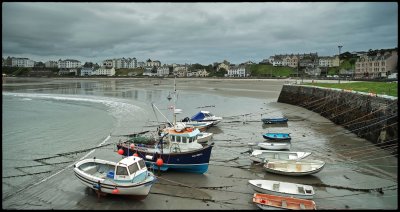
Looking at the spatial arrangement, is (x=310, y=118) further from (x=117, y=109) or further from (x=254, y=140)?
(x=117, y=109)

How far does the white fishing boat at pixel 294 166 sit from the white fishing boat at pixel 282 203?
3.89 meters

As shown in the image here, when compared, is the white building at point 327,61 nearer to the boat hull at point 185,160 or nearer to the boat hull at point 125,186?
the boat hull at point 185,160

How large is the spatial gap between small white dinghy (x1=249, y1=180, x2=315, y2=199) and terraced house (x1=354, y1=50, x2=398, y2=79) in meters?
85.1

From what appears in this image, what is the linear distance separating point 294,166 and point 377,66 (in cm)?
9827

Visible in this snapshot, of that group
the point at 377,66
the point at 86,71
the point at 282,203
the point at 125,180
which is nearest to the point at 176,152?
the point at 125,180

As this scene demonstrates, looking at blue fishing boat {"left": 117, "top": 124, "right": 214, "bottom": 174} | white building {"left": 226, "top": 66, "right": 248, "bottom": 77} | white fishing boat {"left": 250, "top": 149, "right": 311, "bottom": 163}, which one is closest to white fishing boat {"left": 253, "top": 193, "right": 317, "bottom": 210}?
blue fishing boat {"left": 117, "top": 124, "right": 214, "bottom": 174}

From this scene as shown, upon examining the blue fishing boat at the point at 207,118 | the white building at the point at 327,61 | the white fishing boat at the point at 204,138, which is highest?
the white building at the point at 327,61

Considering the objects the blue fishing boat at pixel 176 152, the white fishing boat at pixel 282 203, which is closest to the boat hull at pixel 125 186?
the blue fishing boat at pixel 176 152

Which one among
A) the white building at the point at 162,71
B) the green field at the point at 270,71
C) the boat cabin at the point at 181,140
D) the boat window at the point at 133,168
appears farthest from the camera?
the white building at the point at 162,71

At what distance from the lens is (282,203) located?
11.4 metres

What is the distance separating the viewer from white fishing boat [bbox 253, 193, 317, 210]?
1116 centimetres

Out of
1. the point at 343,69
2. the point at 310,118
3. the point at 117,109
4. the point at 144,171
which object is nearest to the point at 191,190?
the point at 144,171

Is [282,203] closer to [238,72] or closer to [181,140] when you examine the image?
[181,140]

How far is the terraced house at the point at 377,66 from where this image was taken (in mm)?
92488
